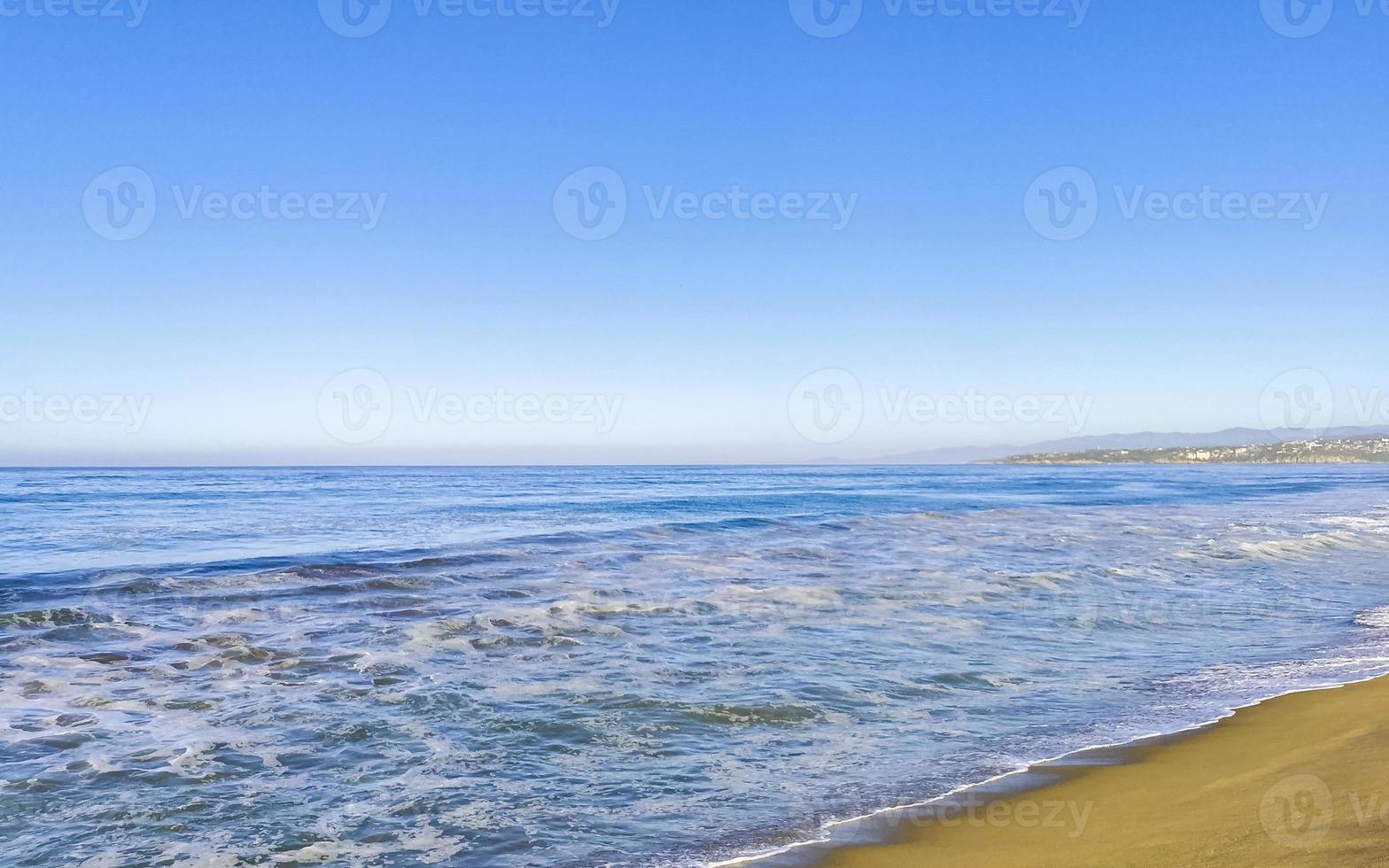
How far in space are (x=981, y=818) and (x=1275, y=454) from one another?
183 m

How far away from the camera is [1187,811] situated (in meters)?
5.05

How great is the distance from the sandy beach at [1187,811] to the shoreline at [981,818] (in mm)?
12

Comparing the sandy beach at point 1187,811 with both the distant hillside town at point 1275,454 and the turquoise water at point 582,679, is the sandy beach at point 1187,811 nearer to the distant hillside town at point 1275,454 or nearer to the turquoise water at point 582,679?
the turquoise water at point 582,679

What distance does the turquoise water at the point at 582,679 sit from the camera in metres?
5.24

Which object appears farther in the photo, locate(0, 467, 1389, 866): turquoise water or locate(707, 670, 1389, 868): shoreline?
locate(0, 467, 1389, 866): turquoise water

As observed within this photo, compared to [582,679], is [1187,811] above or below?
above

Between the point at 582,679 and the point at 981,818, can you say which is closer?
the point at 981,818

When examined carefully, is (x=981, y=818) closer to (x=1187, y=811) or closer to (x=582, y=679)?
(x=1187, y=811)

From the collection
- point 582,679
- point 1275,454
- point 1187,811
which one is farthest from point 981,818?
point 1275,454

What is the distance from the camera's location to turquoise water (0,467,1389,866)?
17.2 ft

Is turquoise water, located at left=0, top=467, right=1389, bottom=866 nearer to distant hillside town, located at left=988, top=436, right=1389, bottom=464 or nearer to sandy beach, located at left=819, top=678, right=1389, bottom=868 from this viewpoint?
sandy beach, located at left=819, top=678, right=1389, bottom=868

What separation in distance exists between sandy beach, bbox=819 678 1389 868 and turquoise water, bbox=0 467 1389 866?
17.8 inches

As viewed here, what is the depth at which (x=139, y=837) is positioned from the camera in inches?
195

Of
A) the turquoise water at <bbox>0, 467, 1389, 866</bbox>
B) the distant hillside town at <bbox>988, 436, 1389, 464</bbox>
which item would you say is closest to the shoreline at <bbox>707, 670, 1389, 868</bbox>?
the turquoise water at <bbox>0, 467, 1389, 866</bbox>
